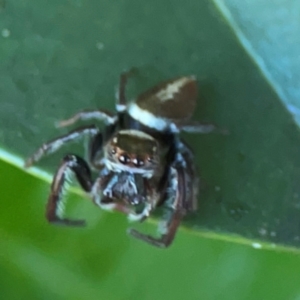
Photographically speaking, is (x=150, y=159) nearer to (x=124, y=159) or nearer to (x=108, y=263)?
(x=124, y=159)

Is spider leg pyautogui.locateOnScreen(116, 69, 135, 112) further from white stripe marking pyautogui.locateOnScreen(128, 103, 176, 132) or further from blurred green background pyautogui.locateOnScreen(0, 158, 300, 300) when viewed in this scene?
blurred green background pyautogui.locateOnScreen(0, 158, 300, 300)

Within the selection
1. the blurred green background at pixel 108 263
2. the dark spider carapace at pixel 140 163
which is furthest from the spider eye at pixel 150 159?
the blurred green background at pixel 108 263

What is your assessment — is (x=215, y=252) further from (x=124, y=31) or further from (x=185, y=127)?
(x=124, y=31)

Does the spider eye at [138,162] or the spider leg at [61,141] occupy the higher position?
the spider leg at [61,141]

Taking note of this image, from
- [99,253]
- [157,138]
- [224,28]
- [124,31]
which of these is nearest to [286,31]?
[224,28]

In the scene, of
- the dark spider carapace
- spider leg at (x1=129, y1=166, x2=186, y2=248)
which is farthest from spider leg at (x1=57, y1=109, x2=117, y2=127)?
spider leg at (x1=129, y1=166, x2=186, y2=248)

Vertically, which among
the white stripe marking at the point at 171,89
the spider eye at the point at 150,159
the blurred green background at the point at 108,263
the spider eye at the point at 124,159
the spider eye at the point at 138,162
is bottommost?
the blurred green background at the point at 108,263

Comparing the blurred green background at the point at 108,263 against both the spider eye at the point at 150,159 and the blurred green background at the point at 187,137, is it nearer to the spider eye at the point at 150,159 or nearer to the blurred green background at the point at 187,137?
the blurred green background at the point at 187,137

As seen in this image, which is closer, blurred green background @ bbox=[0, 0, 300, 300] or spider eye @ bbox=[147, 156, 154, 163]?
blurred green background @ bbox=[0, 0, 300, 300]
